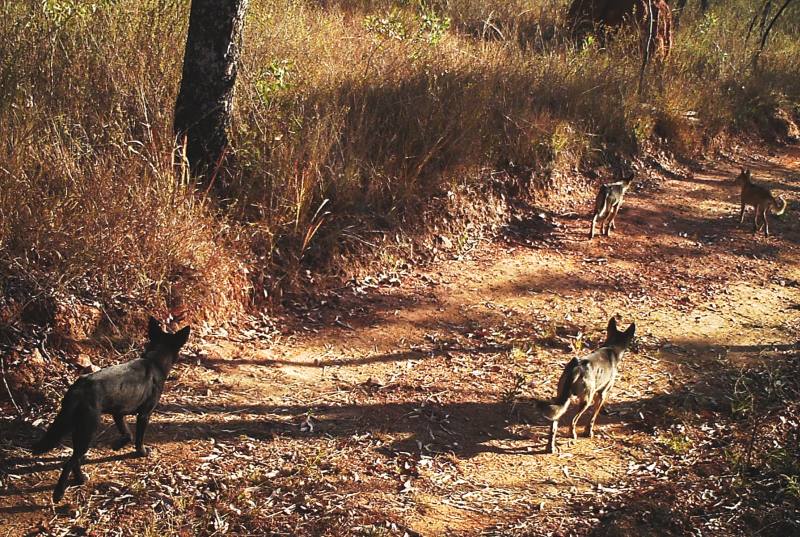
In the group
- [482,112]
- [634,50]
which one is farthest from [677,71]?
[482,112]

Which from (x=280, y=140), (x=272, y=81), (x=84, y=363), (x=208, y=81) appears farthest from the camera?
(x=272, y=81)

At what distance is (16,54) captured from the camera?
6527mm

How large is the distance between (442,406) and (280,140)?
3209 mm

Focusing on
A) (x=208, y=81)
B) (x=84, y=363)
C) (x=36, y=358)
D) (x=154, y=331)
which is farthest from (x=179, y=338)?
(x=208, y=81)

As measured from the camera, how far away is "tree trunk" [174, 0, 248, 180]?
6.75 meters

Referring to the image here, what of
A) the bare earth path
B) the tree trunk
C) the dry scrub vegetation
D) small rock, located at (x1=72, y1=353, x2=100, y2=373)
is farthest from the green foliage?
small rock, located at (x1=72, y1=353, x2=100, y2=373)

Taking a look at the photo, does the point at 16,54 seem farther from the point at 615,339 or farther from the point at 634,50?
the point at 634,50

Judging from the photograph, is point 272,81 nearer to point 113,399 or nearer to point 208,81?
point 208,81

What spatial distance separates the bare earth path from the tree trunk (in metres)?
1.84

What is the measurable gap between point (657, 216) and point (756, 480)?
19.0 feet

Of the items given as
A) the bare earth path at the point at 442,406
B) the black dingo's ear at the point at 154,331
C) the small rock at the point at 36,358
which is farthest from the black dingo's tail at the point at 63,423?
the small rock at the point at 36,358

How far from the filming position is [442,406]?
225 inches

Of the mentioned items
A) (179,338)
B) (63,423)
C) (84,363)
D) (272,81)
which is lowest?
(84,363)

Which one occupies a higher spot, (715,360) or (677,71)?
(677,71)
